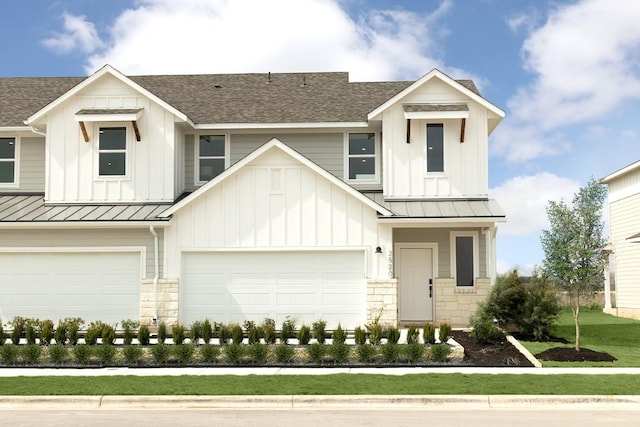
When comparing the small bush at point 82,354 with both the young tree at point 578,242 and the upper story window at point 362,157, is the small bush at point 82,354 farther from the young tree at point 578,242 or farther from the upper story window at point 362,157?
the young tree at point 578,242

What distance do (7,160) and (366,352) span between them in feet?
49.0

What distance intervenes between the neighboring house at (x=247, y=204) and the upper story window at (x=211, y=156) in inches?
2.0

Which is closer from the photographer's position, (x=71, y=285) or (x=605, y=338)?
(x=605, y=338)

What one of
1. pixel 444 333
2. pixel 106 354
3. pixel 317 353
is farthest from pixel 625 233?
pixel 106 354

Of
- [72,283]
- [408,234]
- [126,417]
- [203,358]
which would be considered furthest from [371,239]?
[126,417]

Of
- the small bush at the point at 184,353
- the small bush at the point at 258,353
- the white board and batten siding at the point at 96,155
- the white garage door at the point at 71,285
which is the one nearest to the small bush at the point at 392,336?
the small bush at the point at 258,353

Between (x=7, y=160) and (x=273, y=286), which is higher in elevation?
(x=7, y=160)

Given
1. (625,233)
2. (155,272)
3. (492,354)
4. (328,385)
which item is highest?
(625,233)

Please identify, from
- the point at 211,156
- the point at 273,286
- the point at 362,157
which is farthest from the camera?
the point at 211,156

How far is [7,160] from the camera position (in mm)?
23984

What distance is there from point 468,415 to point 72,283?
14266mm

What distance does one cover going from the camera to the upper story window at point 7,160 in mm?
23906

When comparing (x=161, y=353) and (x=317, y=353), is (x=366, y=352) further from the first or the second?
(x=161, y=353)

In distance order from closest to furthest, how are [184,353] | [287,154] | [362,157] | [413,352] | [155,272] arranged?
[413,352]
[184,353]
[287,154]
[155,272]
[362,157]
